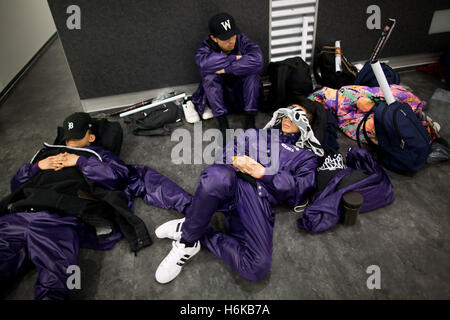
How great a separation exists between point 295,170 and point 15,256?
1548mm

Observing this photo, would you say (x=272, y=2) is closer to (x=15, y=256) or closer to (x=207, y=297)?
(x=207, y=297)

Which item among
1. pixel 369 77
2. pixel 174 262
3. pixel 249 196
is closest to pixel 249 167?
pixel 249 196

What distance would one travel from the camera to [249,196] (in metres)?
1.71

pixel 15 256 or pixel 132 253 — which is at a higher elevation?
pixel 15 256

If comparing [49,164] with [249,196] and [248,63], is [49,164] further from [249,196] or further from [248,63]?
[248,63]

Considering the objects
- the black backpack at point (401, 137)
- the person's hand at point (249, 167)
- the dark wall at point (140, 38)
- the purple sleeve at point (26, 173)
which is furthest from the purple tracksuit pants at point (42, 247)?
the black backpack at point (401, 137)

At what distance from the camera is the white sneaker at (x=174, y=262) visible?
1654 millimetres

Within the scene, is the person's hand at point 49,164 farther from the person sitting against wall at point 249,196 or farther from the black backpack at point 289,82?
the black backpack at point 289,82

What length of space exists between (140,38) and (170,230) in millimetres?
1743

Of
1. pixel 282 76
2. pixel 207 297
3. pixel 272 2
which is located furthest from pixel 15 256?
A: pixel 272 2

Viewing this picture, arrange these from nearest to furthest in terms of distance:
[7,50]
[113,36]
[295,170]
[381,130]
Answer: [295,170]
[381,130]
[113,36]
[7,50]

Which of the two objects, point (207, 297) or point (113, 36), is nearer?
point (207, 297)

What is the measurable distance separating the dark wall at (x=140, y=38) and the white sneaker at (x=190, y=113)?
1.06ft

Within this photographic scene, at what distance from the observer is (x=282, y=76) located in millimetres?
2752
